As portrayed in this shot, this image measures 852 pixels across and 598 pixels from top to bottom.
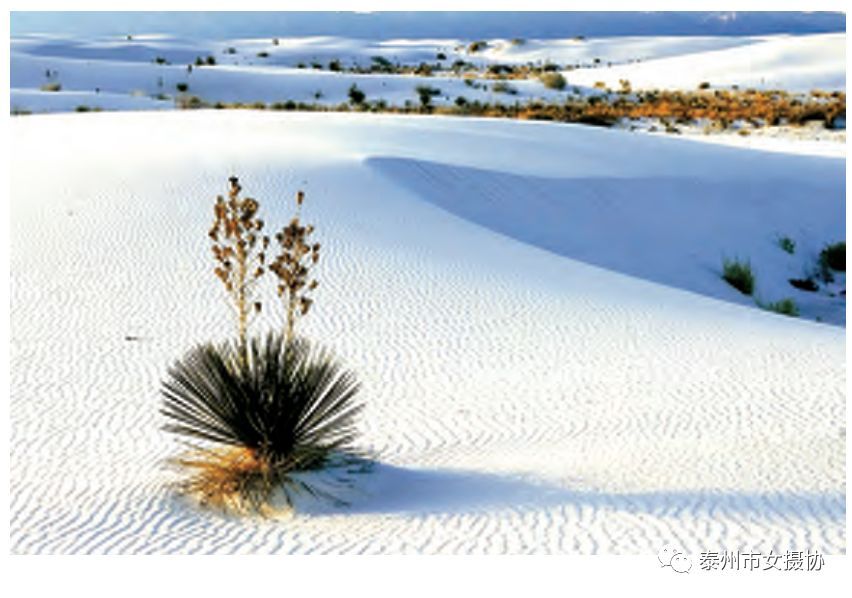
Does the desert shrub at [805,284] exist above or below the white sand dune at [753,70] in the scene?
below

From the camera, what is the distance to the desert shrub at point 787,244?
16.9m

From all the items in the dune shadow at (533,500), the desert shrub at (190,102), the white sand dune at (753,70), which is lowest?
the dune shadow at (533,500)

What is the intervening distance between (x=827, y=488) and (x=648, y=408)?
2.00 meters

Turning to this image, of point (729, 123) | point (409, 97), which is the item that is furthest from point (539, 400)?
point (409, 97)

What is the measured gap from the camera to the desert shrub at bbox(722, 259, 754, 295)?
48.9 feet

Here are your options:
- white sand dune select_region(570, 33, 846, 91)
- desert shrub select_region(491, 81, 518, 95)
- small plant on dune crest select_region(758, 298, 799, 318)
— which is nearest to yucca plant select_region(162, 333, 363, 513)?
small plant on dune crest select_region(758, 298, 799, 318)

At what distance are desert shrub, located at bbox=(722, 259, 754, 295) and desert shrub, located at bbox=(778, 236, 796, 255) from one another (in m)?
1.78

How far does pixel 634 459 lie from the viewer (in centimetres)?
691

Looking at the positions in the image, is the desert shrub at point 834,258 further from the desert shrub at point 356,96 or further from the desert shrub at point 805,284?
the desert shrub at point 356,96

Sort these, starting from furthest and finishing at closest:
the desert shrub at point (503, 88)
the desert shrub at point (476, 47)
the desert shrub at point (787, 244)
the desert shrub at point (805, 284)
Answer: the desert shrub at point (476, 47) < the desert shrub at point (503, 88) < the desert shrub at point (787, 244) < the desert shrub at point (805, 284)

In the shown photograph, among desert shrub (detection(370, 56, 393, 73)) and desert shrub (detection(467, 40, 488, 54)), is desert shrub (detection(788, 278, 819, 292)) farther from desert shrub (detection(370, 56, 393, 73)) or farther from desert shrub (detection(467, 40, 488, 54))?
desert shrub (detection(467, 40, 488, 54))

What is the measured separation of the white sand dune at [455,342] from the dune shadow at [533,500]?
0.06 ft

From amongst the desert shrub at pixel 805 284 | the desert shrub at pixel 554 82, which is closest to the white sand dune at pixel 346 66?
the desert shrub at pixel 554 82

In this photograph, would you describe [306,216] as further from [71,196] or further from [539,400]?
[539,400]
